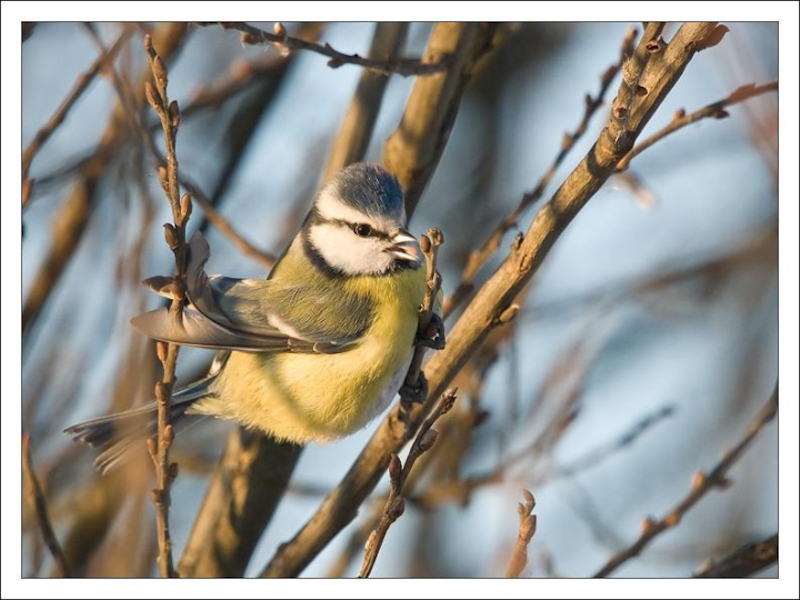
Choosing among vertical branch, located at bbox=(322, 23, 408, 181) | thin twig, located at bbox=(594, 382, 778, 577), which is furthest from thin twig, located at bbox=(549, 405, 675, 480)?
vertical branch, located at bbox=(322, 23, 408, 181)

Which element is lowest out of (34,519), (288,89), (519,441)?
(34,519)

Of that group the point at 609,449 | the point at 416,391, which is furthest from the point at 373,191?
the point at 609,449

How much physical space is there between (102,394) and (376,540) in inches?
23.5

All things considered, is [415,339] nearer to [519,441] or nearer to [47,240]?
[519,441]

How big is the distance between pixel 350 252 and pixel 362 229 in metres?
0.05

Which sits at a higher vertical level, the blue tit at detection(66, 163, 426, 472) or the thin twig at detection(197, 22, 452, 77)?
the thin twig at detection(197, 22, 452, 77)

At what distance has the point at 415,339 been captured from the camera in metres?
1.33

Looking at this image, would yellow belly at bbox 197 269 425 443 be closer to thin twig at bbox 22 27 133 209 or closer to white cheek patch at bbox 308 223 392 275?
white cheek patch at bbox 308 223 392 275

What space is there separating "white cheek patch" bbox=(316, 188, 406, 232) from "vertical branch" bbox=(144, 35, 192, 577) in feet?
1.16

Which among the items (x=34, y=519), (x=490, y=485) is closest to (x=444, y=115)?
(x=490, y=485)

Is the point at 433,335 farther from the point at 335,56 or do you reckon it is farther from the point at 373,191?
the point at 335,56

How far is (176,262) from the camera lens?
1.07 meters

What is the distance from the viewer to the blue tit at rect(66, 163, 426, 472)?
4.48ft

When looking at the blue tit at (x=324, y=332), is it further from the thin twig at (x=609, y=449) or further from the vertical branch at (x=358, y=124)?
the thin twig at (x=609, y=449)
